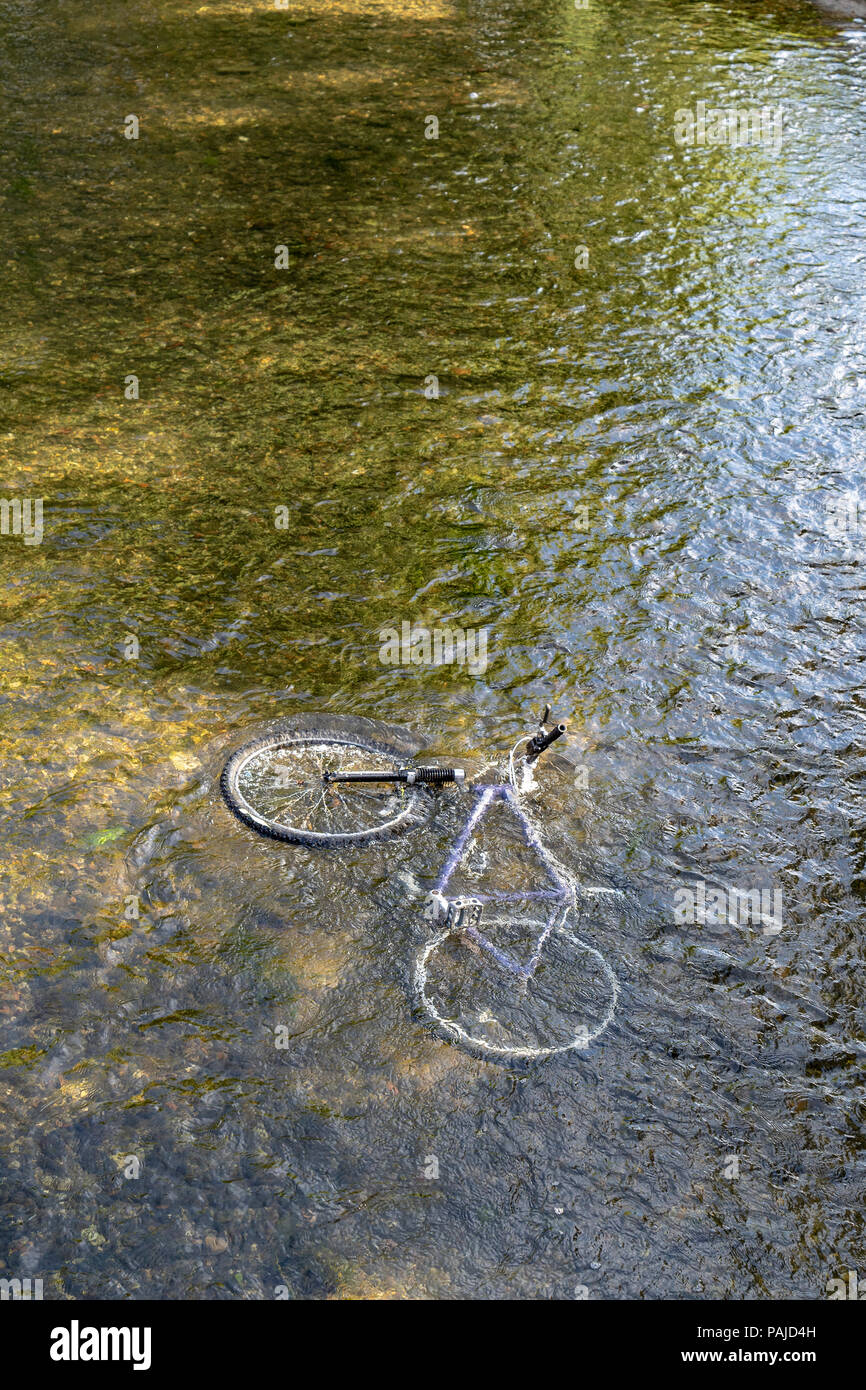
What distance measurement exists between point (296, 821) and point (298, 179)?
1013 centimetres

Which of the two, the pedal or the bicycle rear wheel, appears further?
the bicycle rear wheel

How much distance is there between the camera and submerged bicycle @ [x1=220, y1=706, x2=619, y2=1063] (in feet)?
18.4

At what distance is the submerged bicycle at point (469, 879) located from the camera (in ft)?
18.4

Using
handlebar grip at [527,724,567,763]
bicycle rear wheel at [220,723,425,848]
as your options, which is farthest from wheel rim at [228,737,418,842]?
handlebar grip at [527,724,567,763]

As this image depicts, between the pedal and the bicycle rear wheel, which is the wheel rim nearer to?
the bicycle rear wheel

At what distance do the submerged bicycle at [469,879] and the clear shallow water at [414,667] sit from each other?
5.4 inches

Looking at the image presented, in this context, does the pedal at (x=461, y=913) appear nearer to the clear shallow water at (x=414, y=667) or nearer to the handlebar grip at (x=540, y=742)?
the clear shallow water at (x=414, y=667)

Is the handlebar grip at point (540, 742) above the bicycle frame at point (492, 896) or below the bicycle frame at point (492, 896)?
above

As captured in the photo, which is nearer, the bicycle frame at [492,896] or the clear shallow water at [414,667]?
the clear shallow water at [414,667]

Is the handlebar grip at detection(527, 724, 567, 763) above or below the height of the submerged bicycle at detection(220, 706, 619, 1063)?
above

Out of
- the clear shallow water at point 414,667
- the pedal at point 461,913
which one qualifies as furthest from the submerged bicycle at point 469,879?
the clear shallow water at point 414,667
